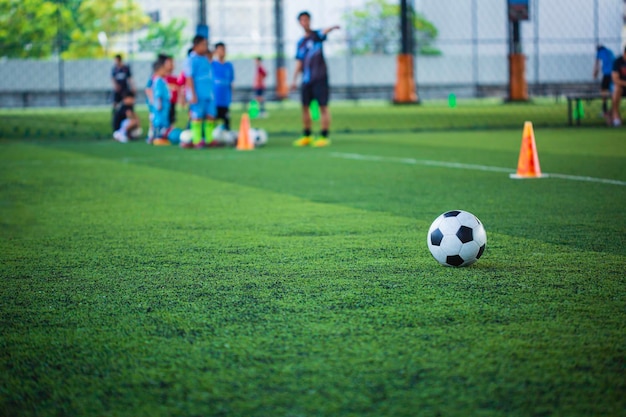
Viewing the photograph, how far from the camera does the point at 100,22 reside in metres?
58.8

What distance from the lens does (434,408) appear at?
2.40m

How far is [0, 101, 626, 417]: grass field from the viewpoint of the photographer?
256 cm

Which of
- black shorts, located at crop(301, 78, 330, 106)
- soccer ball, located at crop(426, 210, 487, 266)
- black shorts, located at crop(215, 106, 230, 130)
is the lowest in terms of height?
soccer ball, located at crop(426, 210, 487, 266)

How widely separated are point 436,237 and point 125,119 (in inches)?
560

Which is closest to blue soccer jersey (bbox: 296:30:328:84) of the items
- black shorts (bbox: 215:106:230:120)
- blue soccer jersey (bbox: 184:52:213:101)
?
blue soccer jersey (bbox: 184:52:213:101)

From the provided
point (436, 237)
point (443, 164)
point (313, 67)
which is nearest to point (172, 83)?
point (313, 67)

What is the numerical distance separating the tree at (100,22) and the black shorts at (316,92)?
4272 centimetres

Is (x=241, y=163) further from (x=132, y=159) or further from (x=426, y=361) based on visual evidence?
(x=426, y=361)

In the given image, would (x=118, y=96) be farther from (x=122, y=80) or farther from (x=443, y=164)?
(x=443, y=164)

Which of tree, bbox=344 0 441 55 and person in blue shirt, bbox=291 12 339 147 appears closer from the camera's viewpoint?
person in blue shirt, bbox=291 12 339 147

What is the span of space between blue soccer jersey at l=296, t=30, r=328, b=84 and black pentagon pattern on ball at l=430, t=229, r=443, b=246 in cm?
1000

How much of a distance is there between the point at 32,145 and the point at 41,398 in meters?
14.2

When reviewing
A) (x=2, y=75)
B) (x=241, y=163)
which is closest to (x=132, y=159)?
(x=241, y=163)

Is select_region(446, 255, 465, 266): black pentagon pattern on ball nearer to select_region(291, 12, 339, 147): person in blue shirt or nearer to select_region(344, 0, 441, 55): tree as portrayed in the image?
select_region(291, 12, 339, 147): person in blue shirt
